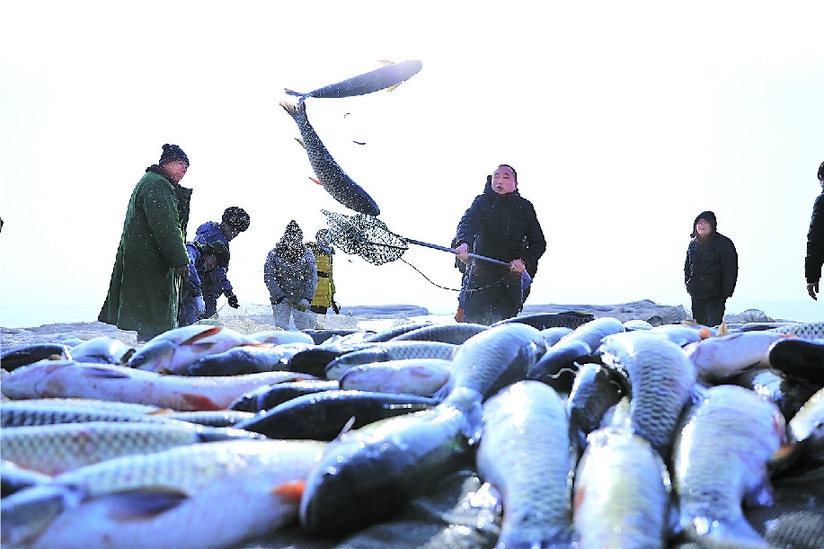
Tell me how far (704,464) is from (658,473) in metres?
0.16

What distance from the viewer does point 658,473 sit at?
5.61 ft

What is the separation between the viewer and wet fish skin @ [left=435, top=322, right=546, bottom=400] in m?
2.36

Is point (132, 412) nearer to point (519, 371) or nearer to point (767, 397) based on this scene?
point (519, 371)

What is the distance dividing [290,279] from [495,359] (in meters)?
7.61

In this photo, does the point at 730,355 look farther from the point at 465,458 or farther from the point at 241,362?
the point at 241,362

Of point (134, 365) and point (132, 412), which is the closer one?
point (132, 412)

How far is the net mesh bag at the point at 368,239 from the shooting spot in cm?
1048

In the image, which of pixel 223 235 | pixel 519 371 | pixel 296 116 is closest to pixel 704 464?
pixel 519 371

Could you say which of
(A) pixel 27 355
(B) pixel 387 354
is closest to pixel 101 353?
(A) pixel 27 355

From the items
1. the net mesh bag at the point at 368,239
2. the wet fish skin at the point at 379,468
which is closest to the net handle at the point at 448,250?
the net mesh bag at the point at 368,239

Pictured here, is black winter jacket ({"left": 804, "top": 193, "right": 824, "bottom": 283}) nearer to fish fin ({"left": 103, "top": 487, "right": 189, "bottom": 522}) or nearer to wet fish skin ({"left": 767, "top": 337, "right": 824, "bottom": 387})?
wet fish skin ({"left": 767, "top": 337, "right": 824, "bottom": 387})

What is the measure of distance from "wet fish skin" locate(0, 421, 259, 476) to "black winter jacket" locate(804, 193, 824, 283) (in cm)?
745

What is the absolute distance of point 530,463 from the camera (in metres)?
1.74

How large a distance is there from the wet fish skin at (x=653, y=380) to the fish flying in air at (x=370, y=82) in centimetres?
752
